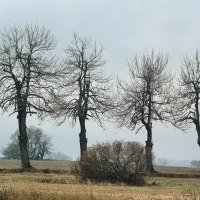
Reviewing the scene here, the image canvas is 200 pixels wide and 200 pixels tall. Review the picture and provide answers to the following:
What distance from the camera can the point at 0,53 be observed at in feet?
109

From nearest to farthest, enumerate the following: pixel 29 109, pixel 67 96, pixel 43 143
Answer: pixel 29 109, pixel 67 96, pixel 43 143

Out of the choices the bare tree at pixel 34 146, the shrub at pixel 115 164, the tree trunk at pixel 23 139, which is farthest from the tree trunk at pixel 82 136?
the bare tree at pixel 34 146

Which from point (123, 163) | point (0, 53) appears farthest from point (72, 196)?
point (0, 53)

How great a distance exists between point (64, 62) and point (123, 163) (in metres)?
16.2

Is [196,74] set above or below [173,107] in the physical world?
above

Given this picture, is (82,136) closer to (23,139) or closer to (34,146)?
(23,139)

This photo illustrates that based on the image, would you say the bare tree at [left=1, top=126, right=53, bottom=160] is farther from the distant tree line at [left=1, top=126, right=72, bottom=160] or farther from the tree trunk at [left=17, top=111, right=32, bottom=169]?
the tree trunk at [left=17, top=111, right=32, bottom=169]

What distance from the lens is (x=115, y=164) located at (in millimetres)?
23203


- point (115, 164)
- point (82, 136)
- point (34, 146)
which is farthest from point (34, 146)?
point (115, 164)

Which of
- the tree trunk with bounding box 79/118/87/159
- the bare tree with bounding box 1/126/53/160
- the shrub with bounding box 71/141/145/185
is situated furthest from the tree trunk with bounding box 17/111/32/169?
the bare tree with bounding box 1/126/53/160

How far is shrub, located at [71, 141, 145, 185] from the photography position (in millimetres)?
23047

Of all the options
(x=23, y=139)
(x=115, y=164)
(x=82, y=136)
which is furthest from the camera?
(x=82, y=136)

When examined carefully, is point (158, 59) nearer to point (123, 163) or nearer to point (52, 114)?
point (52, 114)

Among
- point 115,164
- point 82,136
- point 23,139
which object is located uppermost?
point 82,136
